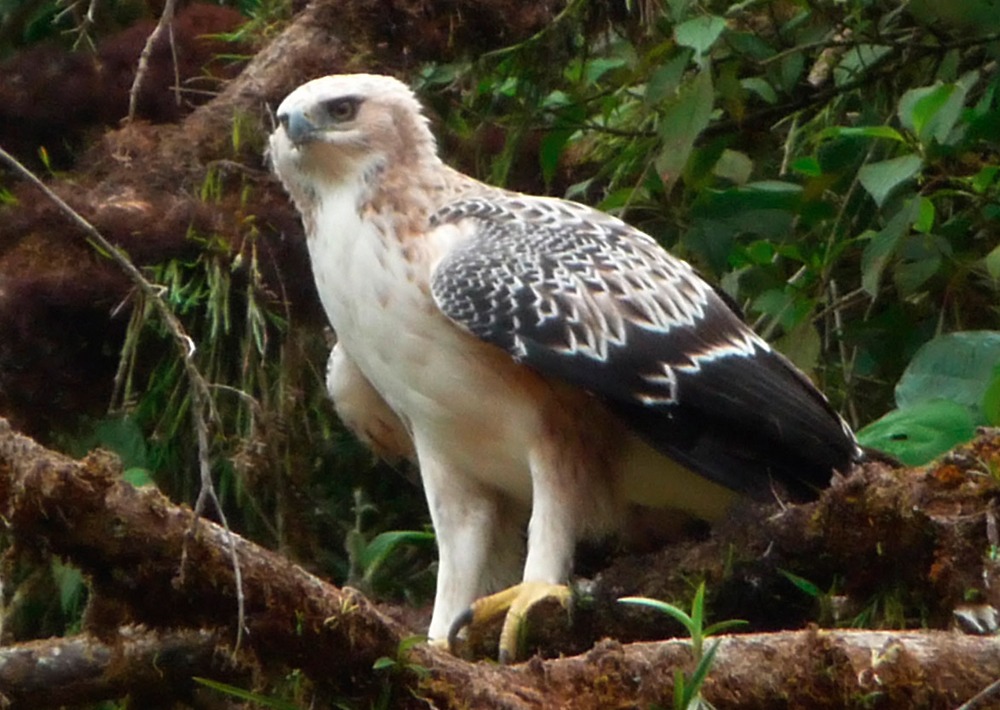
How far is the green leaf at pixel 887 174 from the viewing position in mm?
3908

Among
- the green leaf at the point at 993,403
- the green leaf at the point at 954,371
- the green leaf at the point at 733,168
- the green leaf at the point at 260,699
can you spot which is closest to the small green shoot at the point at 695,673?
the green leaf at the point at 260,699

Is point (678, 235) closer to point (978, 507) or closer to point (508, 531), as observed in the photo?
point (508, 531)

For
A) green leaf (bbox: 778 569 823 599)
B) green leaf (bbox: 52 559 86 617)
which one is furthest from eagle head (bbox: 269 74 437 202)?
green leaf (bbox: 778 569 823 599)

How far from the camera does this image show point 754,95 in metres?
4.82

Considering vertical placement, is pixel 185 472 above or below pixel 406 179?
below

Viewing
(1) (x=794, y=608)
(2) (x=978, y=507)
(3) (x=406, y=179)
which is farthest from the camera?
(3) (x=406, y=179)

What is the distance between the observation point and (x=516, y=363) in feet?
12.7

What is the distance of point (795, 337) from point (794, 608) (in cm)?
100

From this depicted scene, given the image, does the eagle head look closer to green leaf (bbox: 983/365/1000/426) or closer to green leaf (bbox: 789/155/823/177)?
green leaf (bbox: 789/155/823/177)

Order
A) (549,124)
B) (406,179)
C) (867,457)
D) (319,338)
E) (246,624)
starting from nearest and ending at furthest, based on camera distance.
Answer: (246,624), (867,457), (406,179), (319,338), (549,124)

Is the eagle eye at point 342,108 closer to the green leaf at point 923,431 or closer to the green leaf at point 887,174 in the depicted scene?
the green leaf at point 887,174

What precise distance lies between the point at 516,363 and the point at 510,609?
520mm

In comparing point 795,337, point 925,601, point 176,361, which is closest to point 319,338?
point 176,361

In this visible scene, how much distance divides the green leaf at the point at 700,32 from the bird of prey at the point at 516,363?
1.52ft
